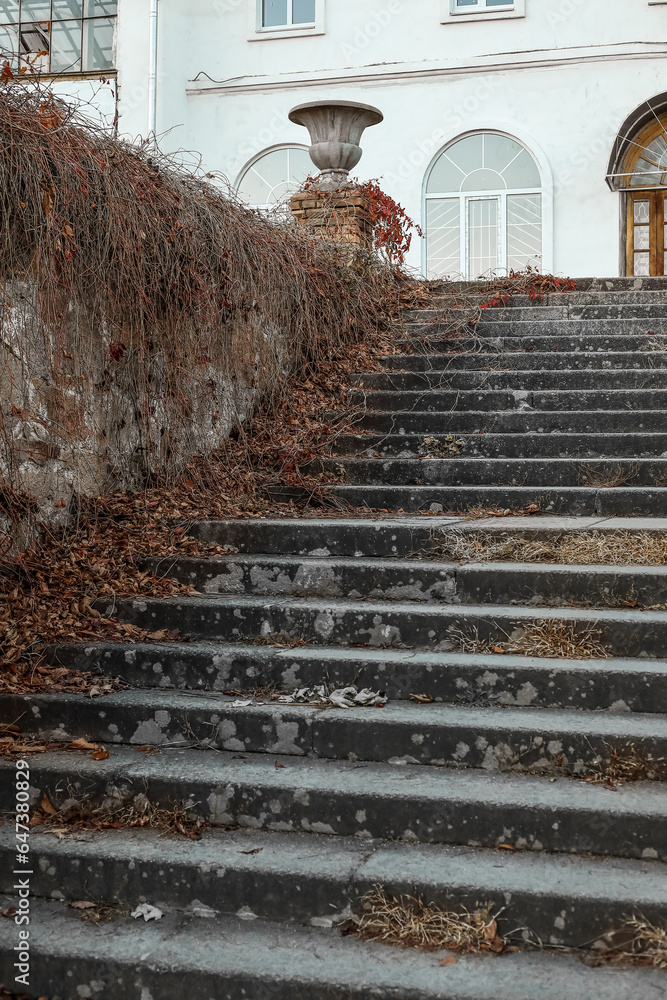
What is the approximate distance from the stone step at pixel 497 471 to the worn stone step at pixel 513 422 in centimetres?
32

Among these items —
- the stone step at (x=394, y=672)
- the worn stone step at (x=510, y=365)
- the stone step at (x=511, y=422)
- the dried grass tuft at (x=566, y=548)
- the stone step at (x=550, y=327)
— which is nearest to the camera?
the stone step at (x=394, y=672)

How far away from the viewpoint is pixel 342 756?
283cm

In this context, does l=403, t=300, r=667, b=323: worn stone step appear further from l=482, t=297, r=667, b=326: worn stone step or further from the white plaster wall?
the white plaster wall

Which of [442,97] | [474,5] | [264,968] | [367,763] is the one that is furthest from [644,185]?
[264,968]

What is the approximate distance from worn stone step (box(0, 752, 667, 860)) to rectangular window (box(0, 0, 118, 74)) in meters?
12.0

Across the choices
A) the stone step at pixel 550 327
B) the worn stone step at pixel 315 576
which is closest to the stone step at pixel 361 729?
the worn stone step at pixel 315 576

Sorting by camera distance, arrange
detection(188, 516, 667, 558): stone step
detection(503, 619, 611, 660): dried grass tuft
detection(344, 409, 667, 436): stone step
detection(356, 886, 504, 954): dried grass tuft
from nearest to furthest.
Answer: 1. detection(356, 886, 504, 954): dried grass tuft
2. detection(503, 619, 611, 660): dried grass tuft
3. detection(188, 516, 667, 558): stone step
4. detection(344, 409, 667, 436): stone step

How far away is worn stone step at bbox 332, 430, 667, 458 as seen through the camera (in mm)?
4715

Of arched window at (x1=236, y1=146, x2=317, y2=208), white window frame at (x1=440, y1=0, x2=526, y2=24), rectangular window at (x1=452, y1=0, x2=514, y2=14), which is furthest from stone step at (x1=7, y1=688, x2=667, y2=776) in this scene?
rectangular window at (x1=452, y1=0, x2=514, y2=14)

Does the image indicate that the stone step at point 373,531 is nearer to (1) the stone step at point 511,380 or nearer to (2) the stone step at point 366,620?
(2) the stone step at point 366,620

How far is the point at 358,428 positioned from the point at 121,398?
1.61 m

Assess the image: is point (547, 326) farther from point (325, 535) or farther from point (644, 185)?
point (644, 185)

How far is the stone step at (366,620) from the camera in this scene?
10.1 ft

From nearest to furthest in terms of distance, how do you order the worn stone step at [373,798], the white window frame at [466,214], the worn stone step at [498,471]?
the worn stone step at [373,798]
the worn stone step at [498,471]
the white window frame at [466,214]
